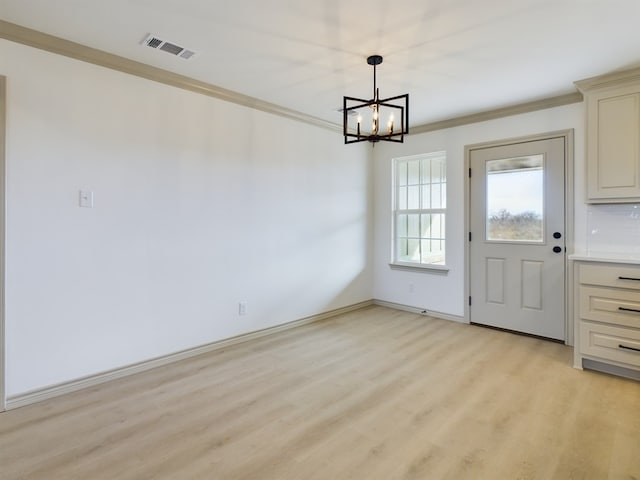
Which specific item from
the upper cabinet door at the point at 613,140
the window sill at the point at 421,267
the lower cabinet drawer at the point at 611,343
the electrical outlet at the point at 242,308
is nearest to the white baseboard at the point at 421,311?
the window sill at the point at 421,267

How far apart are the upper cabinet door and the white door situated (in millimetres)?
480

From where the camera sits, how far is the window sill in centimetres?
454

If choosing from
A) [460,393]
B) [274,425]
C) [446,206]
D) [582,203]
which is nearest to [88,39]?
[274,425]

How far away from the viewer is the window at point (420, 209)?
15.3 ft

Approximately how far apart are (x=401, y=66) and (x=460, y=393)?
2.62m

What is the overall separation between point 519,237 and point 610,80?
164cm

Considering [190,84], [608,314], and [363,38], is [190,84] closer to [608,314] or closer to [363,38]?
[363,38]

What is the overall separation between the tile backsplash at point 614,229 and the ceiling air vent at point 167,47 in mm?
3913

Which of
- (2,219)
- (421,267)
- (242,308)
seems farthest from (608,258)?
(2,219)

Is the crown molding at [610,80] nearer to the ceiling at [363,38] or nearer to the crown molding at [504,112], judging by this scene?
the ceiling at [363,38]

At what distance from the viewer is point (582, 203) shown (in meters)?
3.50

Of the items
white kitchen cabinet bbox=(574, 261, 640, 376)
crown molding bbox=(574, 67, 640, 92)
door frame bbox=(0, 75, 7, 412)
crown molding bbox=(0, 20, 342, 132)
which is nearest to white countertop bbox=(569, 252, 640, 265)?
white kitchen cabinet bbox=(574, 261, 640, 376)

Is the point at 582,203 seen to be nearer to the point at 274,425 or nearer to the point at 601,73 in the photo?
the point at 601,73

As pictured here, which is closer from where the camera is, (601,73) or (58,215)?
(58,215)
